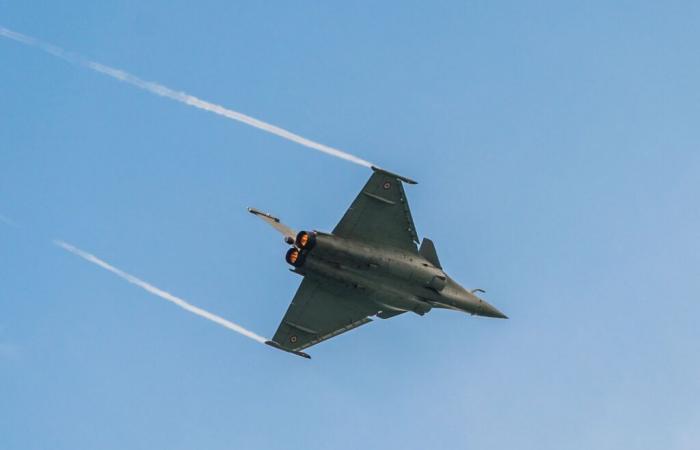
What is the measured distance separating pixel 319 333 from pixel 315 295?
77.8 inches

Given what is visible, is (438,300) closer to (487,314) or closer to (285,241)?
(487,314)

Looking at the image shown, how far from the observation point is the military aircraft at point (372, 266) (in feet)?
157

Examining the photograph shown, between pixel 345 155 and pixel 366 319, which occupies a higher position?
pixel 345 155

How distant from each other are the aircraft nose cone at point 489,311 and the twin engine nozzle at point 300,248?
8792mm

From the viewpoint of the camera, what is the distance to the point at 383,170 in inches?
1882

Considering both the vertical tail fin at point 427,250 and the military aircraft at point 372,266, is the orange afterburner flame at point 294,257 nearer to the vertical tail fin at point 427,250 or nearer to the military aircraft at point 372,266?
the military aircraft at point 372,266

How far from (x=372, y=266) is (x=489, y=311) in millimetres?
6649

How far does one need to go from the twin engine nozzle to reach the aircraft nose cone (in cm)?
879

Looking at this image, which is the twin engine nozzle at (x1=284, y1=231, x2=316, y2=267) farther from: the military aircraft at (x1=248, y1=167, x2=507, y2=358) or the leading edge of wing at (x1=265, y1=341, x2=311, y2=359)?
the leading edge of wing at (x1=265, y1=341, x2=311, y2=359)

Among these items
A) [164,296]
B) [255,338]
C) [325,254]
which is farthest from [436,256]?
[164,296]

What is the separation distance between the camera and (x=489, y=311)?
52312mm

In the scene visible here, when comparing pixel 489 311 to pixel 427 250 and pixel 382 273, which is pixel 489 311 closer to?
pixel 427 250

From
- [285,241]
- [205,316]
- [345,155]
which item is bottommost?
[205,316]

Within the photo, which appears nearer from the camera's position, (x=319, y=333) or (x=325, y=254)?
(x=325, y=254)
